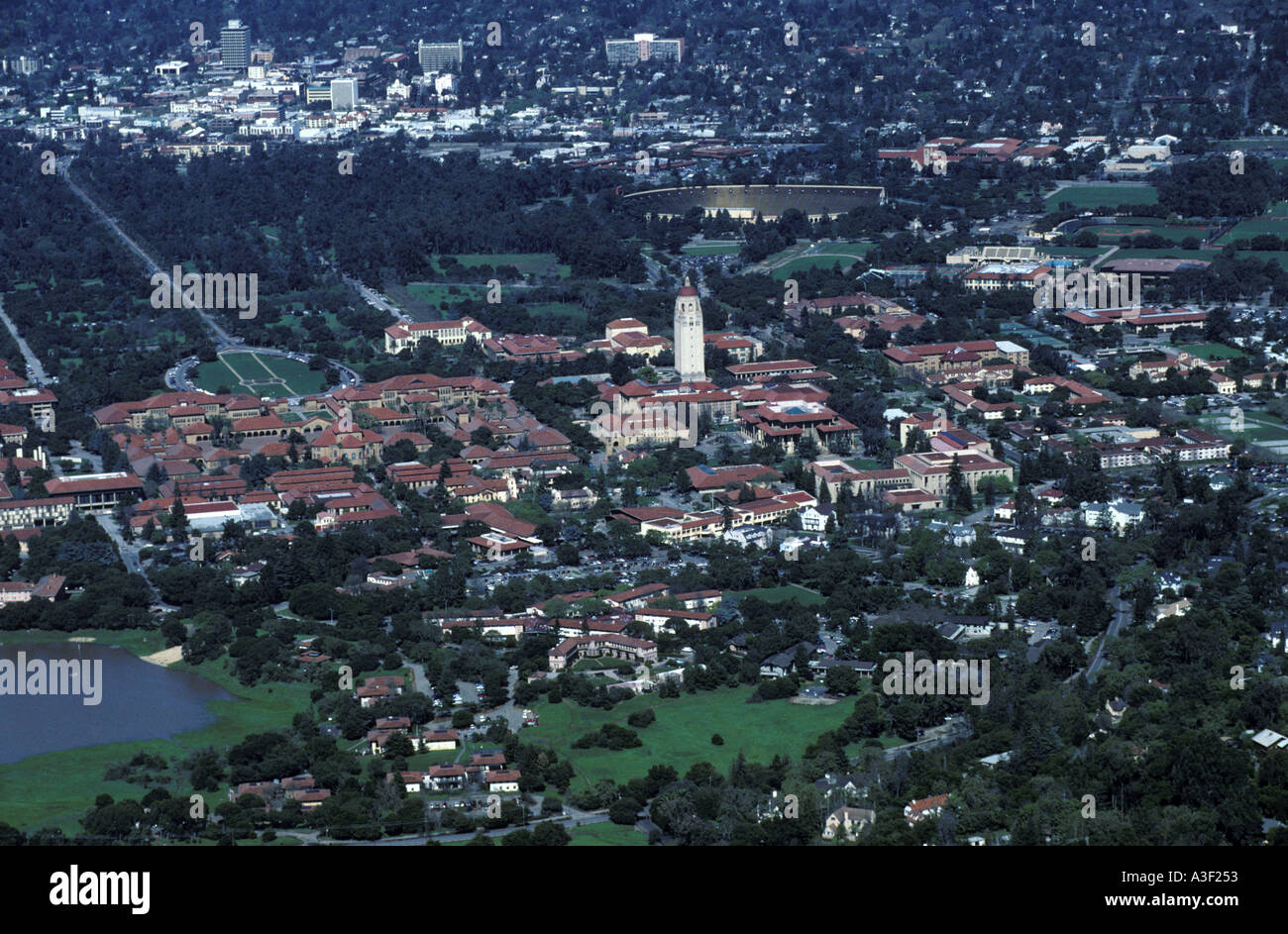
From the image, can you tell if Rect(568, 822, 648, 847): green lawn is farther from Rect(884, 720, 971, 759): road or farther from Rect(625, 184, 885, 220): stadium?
Rect(625, 184, 885, 220): stadium

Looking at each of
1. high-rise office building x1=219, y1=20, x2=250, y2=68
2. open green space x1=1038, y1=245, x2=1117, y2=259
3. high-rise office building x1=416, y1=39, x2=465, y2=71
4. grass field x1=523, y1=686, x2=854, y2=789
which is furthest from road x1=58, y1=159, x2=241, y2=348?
high-rise office building x1=219, y1=20, x2=250, y2=68

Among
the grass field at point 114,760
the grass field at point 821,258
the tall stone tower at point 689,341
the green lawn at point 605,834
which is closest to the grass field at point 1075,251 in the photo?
the grass field at point 821,258

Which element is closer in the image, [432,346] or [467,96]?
[432,346]

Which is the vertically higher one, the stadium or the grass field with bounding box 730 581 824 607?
the stadium

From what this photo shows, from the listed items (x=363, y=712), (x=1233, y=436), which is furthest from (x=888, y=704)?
(x=1233, y=436)

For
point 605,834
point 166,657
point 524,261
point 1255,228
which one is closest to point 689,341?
point 524,261
